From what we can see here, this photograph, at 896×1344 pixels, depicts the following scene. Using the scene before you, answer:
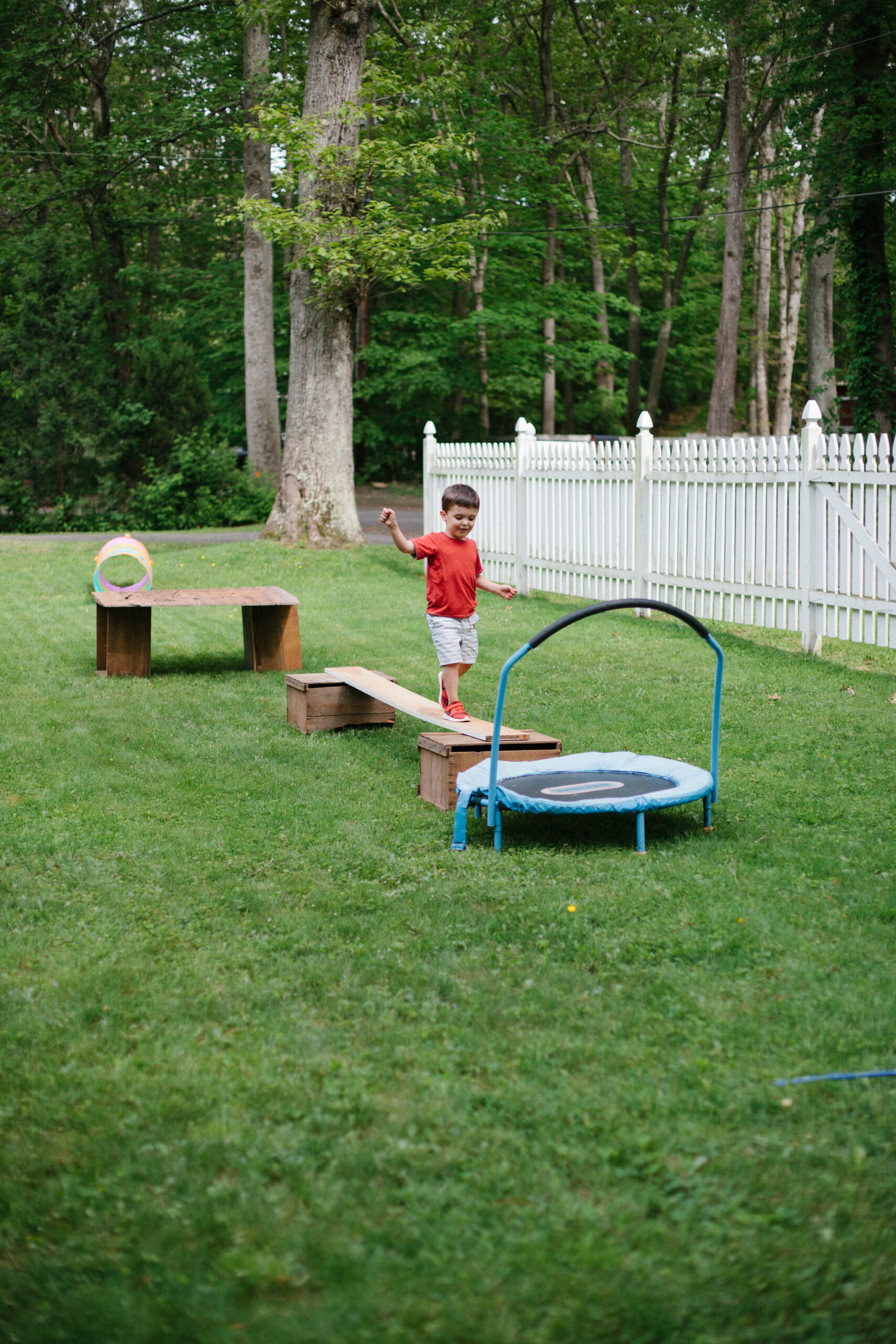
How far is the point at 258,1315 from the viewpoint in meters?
2.29

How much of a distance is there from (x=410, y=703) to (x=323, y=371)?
1249 centimetres

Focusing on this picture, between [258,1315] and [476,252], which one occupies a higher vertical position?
[476,252]

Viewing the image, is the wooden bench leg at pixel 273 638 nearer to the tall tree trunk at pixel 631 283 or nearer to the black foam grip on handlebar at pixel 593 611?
the black foam grip on handlebar at pixel 593 611

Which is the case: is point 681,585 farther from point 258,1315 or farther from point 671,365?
point 671,365

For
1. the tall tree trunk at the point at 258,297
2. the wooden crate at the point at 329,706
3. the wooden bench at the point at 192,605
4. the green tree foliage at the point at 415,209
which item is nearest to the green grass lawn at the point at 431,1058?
the wooden crate at the point at 329,706

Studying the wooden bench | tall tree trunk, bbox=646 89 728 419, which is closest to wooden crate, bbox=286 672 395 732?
the wooden bench

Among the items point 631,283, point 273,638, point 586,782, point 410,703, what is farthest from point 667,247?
point 586,782

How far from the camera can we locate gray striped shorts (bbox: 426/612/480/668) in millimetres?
7027

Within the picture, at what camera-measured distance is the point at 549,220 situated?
1367 inches

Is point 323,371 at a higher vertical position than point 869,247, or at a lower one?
lower

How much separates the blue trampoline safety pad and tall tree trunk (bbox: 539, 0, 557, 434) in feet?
96.8

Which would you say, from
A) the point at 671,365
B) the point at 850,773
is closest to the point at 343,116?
the point at 850,773

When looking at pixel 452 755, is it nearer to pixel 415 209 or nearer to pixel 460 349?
pixel 415 209

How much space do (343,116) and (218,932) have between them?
15.1 m
